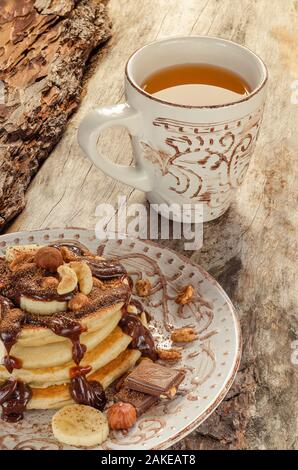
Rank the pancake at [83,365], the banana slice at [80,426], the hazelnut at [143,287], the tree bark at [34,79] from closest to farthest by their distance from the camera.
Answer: the banana slice at [80,426] < the pancake at [83,365] < the hazelnut at [143,287] < the tree bark at [34,79]

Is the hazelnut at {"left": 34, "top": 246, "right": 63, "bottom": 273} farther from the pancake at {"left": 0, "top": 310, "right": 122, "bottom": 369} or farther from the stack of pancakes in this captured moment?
the pancake at {"left": 0, "top": 310, "right": 122, "bottom": 369}

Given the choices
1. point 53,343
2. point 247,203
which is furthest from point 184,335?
point 247,203

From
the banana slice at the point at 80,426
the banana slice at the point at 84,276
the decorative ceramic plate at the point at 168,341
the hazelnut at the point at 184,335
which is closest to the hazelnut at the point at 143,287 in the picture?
the decorative ceramic plate at the point at 168,341

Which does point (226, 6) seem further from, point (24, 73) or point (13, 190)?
point (13, 190)

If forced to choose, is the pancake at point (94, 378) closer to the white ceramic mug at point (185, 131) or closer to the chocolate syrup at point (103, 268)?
the chocolate syrup at point (103, 268)

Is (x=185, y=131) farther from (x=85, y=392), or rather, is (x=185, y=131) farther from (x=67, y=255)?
(x=85, y=392)
